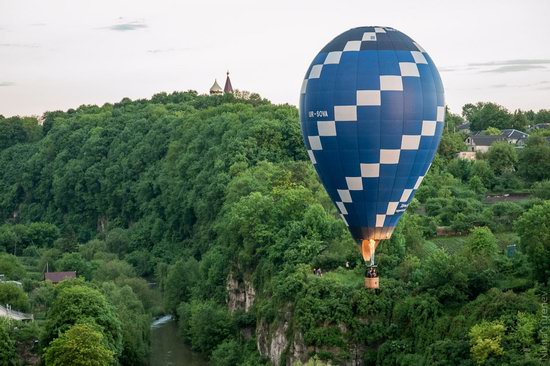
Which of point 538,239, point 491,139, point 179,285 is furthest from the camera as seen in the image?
point 491,139

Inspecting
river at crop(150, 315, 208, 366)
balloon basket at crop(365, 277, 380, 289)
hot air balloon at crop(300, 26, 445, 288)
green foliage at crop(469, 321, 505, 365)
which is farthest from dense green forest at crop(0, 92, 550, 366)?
hot air balloon at crop(300, 26, 445, 288)

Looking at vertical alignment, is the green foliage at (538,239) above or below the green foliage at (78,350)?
above

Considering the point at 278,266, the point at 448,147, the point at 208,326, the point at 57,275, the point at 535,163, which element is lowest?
the point at 208,326

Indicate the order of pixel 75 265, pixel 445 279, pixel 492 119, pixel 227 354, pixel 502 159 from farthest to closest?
pixel 492 119
pixel 75 265
pixel 502 159
pixel 227 354
pixel 445 279

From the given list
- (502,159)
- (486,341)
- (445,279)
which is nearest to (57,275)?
(502,159)

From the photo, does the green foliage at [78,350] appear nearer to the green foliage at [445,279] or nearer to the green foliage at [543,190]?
the green foliage at [445,279]

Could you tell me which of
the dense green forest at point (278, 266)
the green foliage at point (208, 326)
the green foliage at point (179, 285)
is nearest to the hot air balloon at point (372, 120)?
the dense green forest at point (278, 266)

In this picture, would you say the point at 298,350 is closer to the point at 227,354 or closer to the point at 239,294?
the point at 227,354
